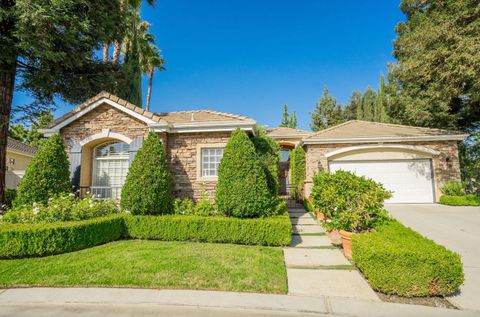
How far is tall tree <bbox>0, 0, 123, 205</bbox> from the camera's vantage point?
792 centimetres

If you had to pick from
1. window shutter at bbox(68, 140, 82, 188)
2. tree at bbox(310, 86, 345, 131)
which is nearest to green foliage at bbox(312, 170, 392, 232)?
window shutter at bbox(68, 140, 82, 188)

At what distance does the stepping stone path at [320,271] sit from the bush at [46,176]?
770cm

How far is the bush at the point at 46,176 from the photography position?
743 cm

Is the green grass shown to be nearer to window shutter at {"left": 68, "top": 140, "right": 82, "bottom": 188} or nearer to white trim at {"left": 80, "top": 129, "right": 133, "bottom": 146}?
window shutter at {"left": 68, "top": 140, "right": 82, "bottom": 188}

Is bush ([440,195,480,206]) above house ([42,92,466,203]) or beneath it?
beneath

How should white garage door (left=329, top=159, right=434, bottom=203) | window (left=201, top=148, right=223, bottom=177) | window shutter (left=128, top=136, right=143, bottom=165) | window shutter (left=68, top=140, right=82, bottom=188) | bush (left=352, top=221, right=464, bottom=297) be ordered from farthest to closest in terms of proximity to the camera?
white garage door (left=329, top=159, right=434, bottom=203)
window (left=201, top=148, right=223, bottom=177)
window shutter (left=68, top=140, right=82, bottom=188)
window shutter (left=128, top=136, right=143, bottom=165)
bush (left=352, top=221, right=464, bottom=297)

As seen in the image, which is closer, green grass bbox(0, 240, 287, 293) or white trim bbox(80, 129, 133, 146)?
green grass bbox(0, 240, 287, 293)

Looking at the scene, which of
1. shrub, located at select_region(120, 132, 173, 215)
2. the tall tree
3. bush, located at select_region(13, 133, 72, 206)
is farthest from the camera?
the tall tree

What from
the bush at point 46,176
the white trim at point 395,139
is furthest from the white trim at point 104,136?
the white trim at point 395,139

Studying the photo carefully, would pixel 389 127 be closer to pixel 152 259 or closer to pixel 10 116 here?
pixel 152 259

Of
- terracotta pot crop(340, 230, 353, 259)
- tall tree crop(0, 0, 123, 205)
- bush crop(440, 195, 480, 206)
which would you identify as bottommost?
terracotta pot crop(340, 230, 353, 259)

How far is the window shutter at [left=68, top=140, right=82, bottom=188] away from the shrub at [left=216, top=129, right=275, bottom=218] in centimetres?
583

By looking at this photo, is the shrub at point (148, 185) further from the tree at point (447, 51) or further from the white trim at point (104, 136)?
the tree at point (447, 51)

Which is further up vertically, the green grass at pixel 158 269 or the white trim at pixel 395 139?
the white trim at pixel 395 139
